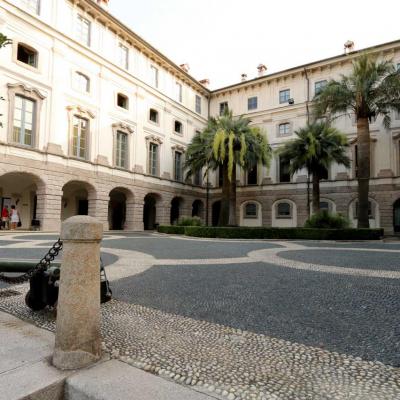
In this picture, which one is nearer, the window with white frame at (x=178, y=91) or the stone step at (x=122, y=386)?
the stone step at (x=122, y=386)

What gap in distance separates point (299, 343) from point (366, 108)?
19.8 meters

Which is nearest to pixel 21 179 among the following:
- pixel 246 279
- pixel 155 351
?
pixel 246 279

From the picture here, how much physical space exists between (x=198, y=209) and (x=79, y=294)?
1234 inches

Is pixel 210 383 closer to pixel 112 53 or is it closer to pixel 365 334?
pixel 365 334

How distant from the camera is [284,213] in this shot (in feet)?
96.4

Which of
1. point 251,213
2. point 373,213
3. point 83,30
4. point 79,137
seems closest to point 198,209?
point 251,213

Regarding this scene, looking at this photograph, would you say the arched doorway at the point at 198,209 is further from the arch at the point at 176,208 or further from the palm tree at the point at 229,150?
the palm tree at the point at 229,150

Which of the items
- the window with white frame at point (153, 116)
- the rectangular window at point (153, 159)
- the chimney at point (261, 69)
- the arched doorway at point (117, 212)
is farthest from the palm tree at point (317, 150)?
the arched doorway at point (117, 212)

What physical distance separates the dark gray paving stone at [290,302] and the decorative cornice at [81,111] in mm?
17955

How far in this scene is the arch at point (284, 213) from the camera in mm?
28717

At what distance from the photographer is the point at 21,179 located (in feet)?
70.4

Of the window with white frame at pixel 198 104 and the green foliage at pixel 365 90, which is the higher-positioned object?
the window with white frame at pixel 198 104

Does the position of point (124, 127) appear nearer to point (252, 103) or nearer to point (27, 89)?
point (27, 89)

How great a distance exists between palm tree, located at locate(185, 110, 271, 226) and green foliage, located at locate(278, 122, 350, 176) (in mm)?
2358
